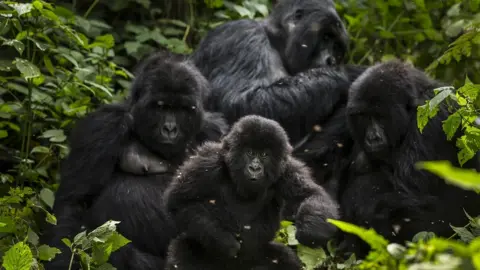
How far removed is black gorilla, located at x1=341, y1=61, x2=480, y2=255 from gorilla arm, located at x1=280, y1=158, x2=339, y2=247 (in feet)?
2.69

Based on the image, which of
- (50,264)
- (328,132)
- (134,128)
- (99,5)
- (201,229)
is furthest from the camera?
(99,5)

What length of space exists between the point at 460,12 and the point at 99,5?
3.07 m

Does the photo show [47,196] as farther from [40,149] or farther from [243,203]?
[243,203]

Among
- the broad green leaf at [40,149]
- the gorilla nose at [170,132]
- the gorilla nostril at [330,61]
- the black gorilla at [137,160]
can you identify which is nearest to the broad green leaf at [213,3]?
the gorilla nostril at [330,61]

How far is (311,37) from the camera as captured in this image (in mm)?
6332

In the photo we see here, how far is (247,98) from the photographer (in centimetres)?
609

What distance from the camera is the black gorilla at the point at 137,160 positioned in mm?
5031

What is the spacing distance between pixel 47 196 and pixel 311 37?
2133 millimetres

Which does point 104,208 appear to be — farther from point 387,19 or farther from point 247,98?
point 387,19

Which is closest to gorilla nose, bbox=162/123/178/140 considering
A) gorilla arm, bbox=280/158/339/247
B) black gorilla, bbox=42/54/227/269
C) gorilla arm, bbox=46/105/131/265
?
black gorilla, bbox=42/54/227/269

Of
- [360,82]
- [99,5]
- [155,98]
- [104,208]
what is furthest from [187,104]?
[99,5]

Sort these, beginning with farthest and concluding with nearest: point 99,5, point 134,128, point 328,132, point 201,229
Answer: point 99,5, point 328,132, point 134,128, point 201,229

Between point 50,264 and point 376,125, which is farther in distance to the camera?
point 376,125

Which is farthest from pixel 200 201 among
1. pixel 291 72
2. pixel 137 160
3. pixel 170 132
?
pixel 291 72
